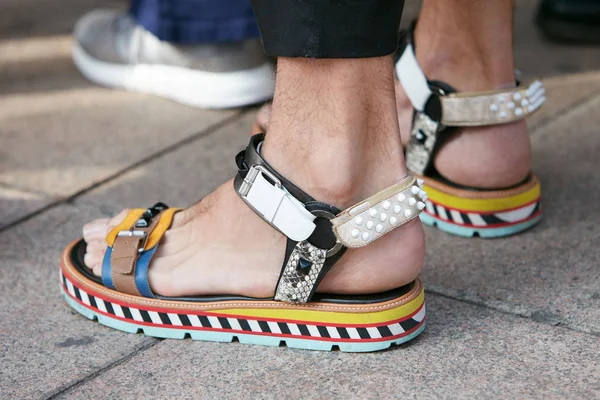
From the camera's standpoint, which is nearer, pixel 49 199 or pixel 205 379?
pixel 205 379

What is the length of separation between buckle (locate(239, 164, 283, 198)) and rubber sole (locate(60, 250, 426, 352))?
0.20m

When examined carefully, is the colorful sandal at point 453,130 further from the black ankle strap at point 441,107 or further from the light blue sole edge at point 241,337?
the light blue sole edge at point 241,337

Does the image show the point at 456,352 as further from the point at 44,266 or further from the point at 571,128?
the point at 571,128

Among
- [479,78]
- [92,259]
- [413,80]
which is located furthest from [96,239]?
[479,78]

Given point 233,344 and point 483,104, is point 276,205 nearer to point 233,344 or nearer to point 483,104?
point 233,344

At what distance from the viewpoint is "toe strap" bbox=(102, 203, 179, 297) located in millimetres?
1509

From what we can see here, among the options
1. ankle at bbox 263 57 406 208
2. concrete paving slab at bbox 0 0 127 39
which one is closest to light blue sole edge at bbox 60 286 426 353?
ankle at bbox 263 57 406 208

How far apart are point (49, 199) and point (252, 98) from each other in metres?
0.77

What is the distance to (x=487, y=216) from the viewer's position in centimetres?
180

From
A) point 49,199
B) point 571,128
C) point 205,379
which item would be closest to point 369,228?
point 205,379

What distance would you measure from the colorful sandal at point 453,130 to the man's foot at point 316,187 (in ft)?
1.39

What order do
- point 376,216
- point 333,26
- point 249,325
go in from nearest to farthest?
point 333,26 → point 376,216 → point 249,325

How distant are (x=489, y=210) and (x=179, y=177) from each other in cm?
84

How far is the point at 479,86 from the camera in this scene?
5.99 ft
